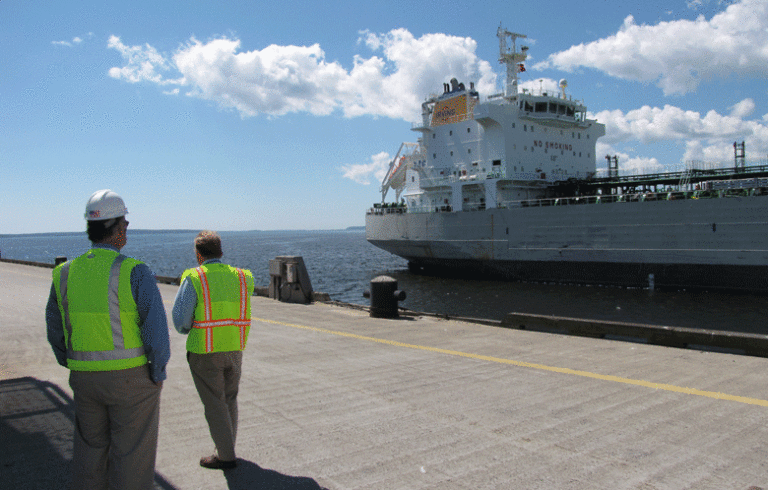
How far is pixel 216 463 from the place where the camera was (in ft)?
11.4

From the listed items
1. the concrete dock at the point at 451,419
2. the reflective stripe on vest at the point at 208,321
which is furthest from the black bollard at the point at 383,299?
the reflective stripe on vest at the point at 208,321

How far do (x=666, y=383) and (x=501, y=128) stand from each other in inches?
1073

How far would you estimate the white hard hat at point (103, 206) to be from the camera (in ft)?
8.89

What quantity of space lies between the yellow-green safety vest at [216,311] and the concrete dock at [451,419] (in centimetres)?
84

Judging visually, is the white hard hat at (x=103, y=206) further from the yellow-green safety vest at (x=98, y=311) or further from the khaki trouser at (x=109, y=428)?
the khaki trouser at (x=109, y=428)

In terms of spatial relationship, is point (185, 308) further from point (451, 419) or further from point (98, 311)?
point (451, 419)

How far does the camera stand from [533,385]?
527 centimetres

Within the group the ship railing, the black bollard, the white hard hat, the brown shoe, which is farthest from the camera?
the ship railing

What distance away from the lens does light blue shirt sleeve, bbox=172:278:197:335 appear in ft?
11.2

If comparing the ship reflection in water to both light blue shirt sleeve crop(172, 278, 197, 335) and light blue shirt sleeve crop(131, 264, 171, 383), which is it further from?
light blue shirt sleeve crop(131, 264, 171, 383)

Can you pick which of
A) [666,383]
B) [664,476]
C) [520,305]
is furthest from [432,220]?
[664,476]

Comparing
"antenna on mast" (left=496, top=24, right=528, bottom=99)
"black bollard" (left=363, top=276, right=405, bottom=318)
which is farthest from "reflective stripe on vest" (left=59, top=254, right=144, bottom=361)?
"antenna on mast" (left=496, top=24, right=528, bottom=99)

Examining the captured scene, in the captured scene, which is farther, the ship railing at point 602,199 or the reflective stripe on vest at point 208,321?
the ship railing at point 602,199

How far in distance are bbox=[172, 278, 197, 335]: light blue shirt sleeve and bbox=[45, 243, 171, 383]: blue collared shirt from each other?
27.4 inches
